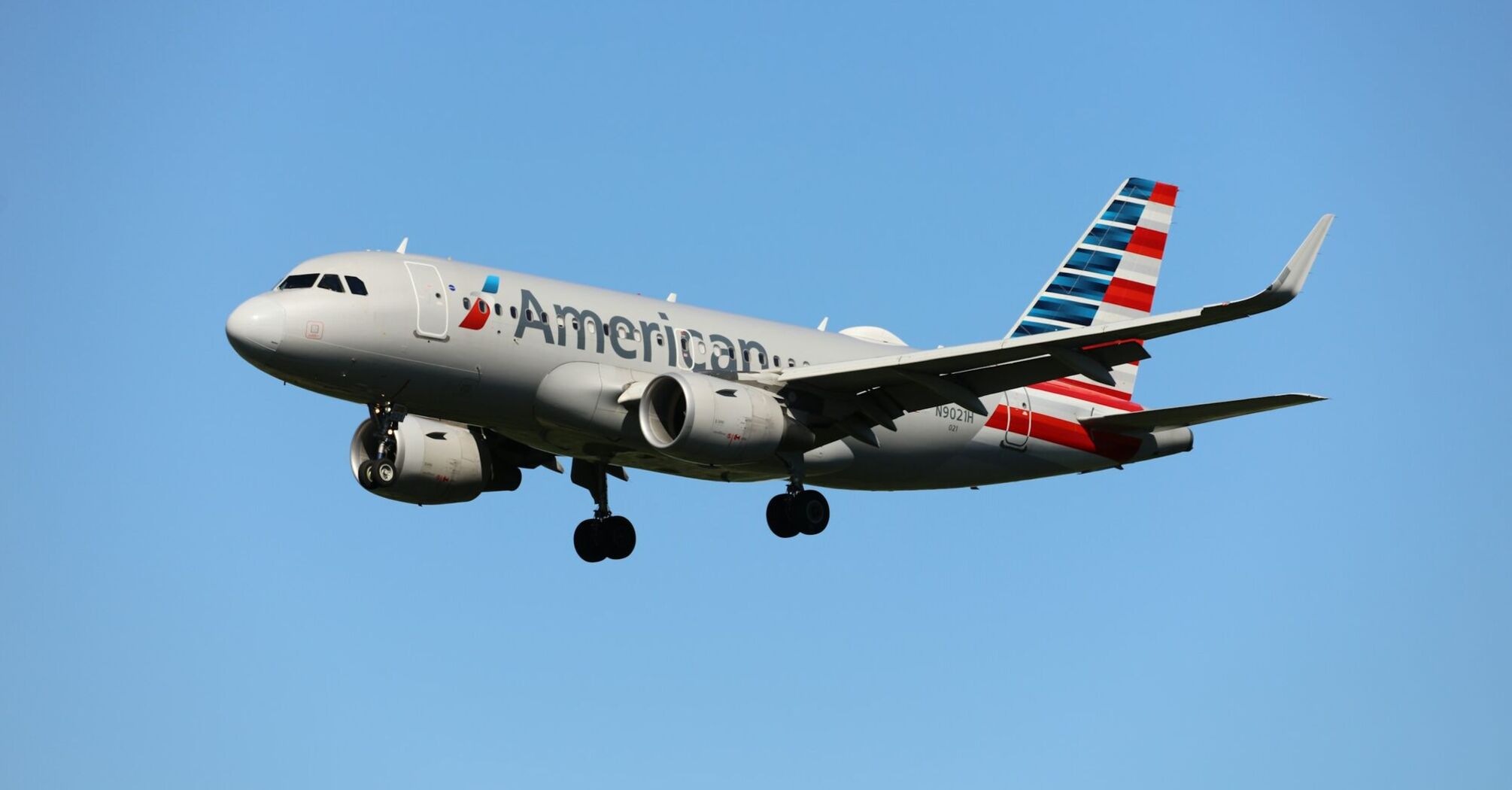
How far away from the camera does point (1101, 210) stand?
4966 cm

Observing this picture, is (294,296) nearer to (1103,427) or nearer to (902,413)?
(902,413)

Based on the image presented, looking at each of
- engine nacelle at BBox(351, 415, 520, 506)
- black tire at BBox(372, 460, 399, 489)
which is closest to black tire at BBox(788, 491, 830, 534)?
engine nacelle at BBox(351, 415, 520, 506)

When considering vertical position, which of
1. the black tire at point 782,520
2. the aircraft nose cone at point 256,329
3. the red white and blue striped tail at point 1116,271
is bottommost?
the black tire at point 782,520

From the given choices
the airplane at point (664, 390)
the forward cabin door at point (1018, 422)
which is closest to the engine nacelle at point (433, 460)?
the airplane at point (664, 390)

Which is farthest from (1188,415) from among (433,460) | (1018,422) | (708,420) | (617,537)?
(433,460)

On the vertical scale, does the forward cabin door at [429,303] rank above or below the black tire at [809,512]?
above

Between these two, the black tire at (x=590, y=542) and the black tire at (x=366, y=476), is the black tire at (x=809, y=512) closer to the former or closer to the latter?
the black tire at (x=590, y=542)

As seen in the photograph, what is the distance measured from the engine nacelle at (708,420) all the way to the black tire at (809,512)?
188 centimetres

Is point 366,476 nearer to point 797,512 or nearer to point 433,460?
point 433,460

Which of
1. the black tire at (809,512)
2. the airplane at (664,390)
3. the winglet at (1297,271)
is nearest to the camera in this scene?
the winglet at (1297,271)

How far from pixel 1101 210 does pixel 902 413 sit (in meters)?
11.5

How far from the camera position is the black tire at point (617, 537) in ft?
143

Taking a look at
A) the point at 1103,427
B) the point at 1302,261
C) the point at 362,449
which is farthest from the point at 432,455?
the point at 1302,261

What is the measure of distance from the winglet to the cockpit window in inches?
675
